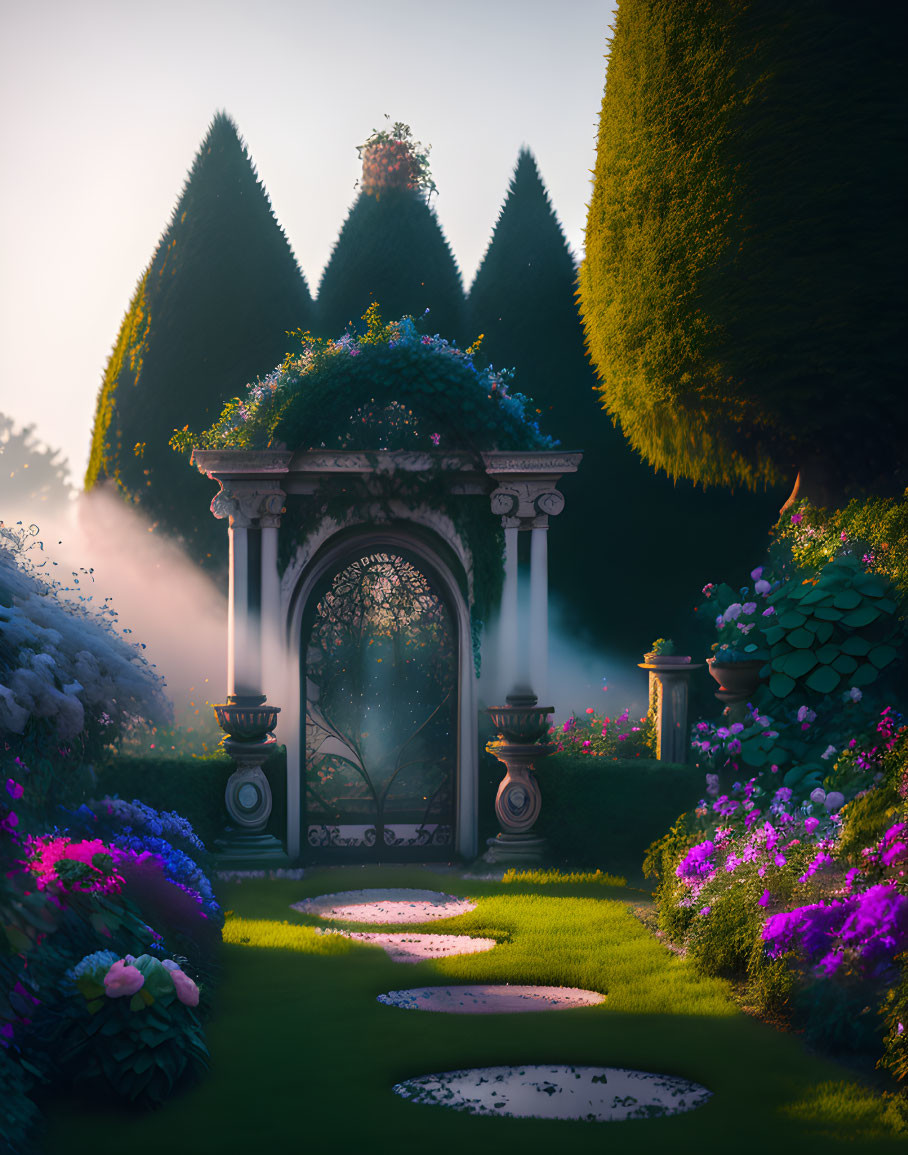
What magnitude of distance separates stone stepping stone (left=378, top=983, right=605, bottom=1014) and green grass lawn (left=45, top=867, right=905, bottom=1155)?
0.08 meters

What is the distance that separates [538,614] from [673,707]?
62.4 inches

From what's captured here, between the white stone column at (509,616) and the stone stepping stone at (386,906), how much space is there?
218 centimetres

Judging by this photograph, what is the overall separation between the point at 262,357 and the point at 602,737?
22.1 ft

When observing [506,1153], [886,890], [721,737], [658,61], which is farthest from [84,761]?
[658,61]

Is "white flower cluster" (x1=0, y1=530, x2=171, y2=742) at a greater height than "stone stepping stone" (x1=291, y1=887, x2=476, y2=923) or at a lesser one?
greater

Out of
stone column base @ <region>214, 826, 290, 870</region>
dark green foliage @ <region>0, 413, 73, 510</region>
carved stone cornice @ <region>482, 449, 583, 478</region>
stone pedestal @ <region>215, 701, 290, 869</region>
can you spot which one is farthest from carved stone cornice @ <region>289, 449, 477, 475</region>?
dark green foliage @ <region>0, 413, 73, 510</region>

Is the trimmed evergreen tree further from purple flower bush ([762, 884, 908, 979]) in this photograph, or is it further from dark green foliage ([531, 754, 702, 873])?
purple flower bush ([762, 884, 908, 979])

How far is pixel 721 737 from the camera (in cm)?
880

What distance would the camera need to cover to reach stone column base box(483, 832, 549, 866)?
9.99 metres

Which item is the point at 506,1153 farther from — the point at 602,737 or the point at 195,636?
the point at 195,636

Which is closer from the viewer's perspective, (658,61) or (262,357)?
(658,61)

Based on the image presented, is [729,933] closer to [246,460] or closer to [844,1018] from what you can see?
[844,1018]

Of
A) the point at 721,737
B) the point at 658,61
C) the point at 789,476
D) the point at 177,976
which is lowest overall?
the point at 177,976

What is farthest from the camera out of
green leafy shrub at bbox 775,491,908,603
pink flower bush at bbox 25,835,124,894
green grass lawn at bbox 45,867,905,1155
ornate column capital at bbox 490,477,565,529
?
ornate column capital at bbox 490,477,565,529
